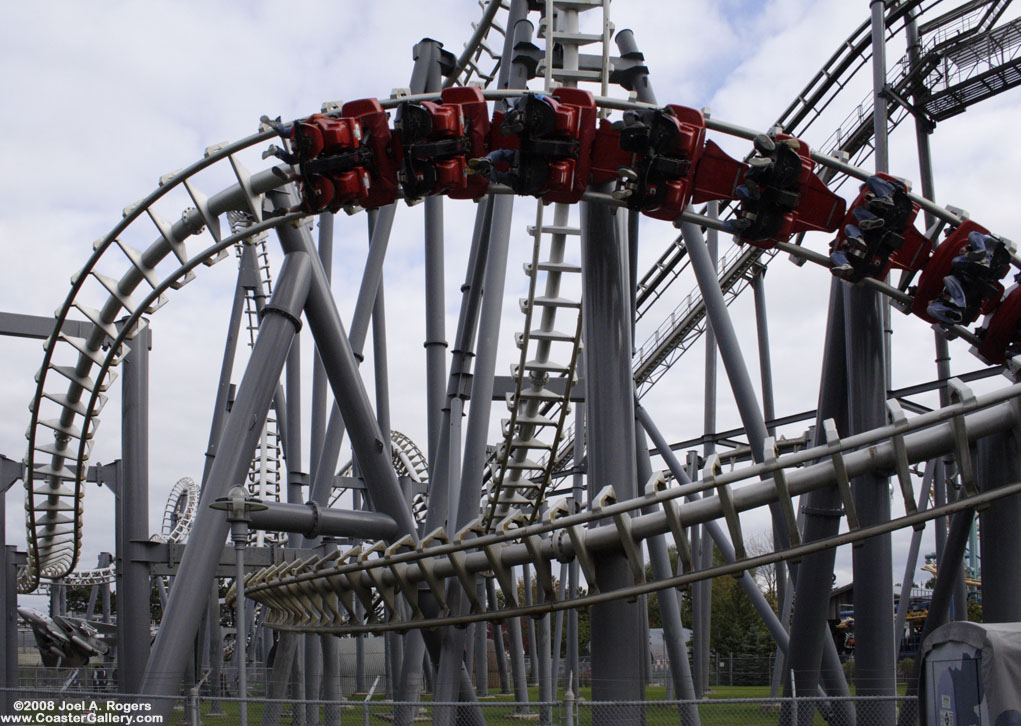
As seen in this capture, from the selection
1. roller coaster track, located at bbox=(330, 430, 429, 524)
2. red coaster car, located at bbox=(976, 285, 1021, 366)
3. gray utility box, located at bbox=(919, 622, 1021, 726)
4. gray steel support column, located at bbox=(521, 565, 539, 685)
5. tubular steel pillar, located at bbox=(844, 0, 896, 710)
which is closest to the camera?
gray utility box, located at bbox=(919, 622, 1021, 726)

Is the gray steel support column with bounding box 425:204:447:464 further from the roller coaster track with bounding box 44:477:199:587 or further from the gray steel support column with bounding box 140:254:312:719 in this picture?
the roller coaster track with bounding box 44:477:199:587

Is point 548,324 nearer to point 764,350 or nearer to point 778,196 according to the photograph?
point 778,196

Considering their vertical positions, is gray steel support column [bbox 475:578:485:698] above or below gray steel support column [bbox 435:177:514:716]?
below

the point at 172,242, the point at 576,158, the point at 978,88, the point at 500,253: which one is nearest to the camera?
the point at 576,158

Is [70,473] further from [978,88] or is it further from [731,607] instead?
[731,607]

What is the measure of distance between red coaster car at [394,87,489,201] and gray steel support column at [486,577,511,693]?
3101mm

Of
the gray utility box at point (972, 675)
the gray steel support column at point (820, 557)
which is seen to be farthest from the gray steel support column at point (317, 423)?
the gray utility box at point (972, 675)

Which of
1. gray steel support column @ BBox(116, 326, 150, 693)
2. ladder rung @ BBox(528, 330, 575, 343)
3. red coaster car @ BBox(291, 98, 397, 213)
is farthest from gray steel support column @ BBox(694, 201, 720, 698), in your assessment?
red coaster car @ BBox(291, 98, 397, 213)

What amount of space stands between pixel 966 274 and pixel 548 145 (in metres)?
2.97

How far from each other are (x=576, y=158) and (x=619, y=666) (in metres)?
3.38

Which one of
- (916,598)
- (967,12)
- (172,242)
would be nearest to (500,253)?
(172,242)

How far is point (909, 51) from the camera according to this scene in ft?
43.9

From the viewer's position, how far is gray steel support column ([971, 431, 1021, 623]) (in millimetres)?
6277

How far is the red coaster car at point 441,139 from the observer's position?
22.8ft
